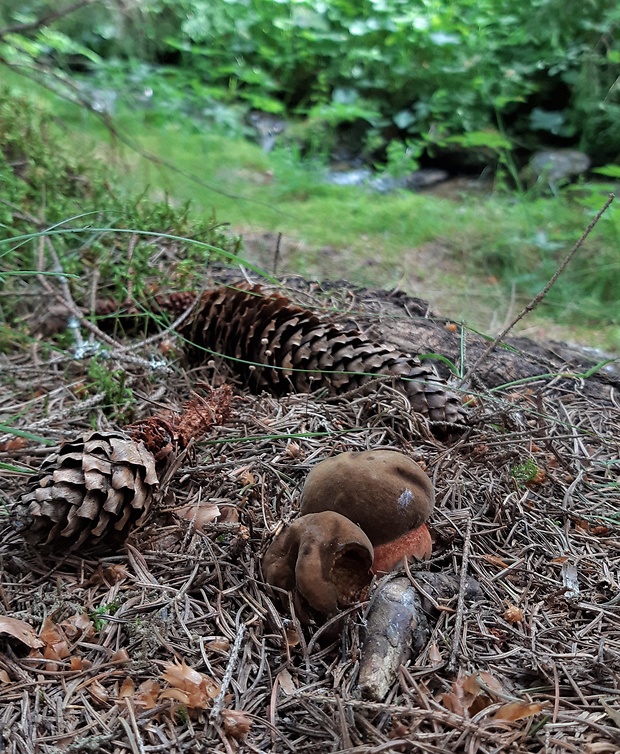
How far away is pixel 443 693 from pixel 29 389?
150cm

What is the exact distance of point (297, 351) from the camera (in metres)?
1.84

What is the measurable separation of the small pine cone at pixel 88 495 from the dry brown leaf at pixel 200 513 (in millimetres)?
93

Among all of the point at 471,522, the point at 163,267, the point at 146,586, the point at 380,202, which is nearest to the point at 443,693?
the point at 471,522

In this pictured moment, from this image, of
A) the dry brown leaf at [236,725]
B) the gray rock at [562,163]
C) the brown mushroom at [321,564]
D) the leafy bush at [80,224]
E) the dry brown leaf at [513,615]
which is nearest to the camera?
the dry brown leaf at [236,725]

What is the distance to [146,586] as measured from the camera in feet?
4.01

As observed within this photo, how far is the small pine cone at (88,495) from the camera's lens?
1234 mm

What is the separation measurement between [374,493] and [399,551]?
5.9 inches

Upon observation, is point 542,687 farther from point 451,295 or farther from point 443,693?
point 451,295

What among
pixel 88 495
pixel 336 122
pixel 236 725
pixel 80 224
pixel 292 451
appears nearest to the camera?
pixel 236 725

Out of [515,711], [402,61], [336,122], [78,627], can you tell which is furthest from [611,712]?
[402,61]

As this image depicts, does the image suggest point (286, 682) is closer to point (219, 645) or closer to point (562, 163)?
point (219, 645)

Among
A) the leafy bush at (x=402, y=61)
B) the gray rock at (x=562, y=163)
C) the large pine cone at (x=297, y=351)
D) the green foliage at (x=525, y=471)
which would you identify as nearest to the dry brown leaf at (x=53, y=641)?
the large pine cone at (x=297, y=351)

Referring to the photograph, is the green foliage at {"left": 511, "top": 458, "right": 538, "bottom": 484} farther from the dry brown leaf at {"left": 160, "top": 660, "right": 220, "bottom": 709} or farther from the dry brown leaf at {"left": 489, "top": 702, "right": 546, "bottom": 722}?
the dry brown leaf at {"left": 160, "top": 660, "right": 220, "bottom": 709}

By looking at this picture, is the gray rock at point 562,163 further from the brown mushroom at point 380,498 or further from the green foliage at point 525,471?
the brown mushroom at point 380,498
